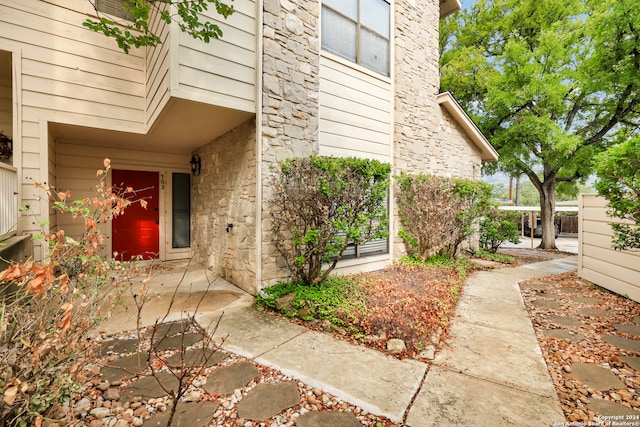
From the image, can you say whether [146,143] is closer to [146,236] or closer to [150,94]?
[150,94]

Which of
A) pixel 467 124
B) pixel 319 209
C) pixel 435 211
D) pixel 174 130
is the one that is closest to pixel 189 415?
pixel 319 209

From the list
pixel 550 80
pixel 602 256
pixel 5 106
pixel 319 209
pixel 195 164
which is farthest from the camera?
pixel 550 80

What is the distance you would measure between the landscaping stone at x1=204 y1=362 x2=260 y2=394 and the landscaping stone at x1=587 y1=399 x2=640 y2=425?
2406mm

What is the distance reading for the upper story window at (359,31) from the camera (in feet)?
15.8

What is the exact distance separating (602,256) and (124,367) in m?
6.85

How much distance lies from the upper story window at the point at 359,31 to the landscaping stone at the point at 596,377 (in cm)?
532

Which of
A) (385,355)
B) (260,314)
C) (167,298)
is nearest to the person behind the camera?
(385,355)

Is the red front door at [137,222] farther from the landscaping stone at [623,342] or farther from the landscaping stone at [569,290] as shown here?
the landscaping stone at [569,290]

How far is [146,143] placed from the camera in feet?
18.1

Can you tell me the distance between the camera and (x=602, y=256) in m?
4.60

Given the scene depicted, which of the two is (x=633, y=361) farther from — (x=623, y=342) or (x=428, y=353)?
(x=428, y=353)

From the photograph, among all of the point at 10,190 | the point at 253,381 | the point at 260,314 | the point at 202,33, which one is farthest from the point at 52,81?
the point at 253,381

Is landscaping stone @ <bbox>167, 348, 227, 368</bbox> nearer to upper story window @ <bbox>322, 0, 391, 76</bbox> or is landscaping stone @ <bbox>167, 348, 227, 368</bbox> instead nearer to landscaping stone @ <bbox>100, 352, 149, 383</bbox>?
landscaping stone @ <bbox>100, 352, 149, 383</bbox>

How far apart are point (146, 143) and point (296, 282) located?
14.0 feet
